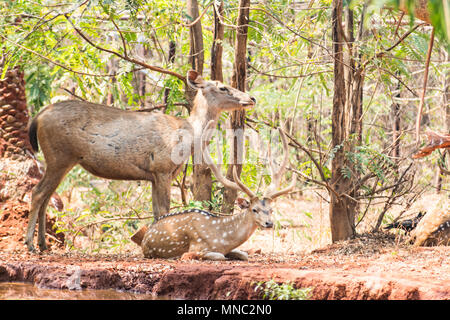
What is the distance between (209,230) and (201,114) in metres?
1.90

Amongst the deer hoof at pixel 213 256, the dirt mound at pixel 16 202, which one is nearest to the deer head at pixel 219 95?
the deer hoof at pixel 213 256

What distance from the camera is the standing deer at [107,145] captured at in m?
7.71

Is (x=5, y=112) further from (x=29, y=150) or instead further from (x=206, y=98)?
(x=206, y=98)

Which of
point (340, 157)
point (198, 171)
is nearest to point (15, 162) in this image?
point (198, 171)

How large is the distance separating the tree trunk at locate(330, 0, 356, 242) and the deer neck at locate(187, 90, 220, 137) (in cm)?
175

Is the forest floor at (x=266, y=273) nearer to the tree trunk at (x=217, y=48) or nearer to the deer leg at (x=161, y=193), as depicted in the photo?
the deer leg at (x=161, y=193)

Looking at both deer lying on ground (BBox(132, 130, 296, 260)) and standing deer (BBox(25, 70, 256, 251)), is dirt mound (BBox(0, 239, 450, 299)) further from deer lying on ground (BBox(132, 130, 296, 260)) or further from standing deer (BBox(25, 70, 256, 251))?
standing deer (BBox(25, 70, 256, 251))

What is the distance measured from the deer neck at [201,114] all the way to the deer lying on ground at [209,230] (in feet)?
2.82

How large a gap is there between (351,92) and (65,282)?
4.86 meters

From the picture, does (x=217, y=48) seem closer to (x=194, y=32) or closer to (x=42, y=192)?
(x=194, y=32)

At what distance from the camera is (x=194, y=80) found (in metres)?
8.50

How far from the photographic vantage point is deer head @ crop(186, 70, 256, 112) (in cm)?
837

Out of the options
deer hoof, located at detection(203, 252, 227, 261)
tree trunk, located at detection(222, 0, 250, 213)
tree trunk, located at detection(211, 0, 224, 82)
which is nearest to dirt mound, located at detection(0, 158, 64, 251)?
tree trunk, located at detection(222, 0, 250, 213)
